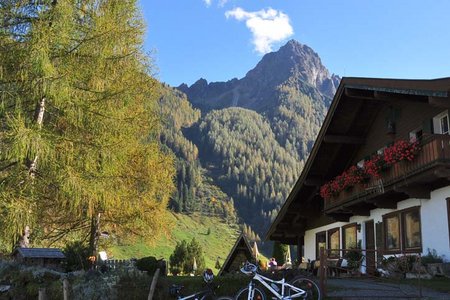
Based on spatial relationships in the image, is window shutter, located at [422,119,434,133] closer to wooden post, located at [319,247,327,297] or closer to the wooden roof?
the wooden roof

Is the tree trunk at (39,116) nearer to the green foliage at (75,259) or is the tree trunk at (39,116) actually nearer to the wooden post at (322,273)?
the green foliage at (75,259)

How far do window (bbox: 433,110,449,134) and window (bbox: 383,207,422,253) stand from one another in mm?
2492

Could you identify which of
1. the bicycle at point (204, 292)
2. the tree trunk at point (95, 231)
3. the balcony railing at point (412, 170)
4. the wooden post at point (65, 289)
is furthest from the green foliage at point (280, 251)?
the bicycle at point (204, 292)

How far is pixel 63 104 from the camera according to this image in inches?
606

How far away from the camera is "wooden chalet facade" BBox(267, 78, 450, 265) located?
14.1 metres

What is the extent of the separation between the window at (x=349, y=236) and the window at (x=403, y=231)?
285cm

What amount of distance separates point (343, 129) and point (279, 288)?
40.7ft

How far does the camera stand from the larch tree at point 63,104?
14.2 meters

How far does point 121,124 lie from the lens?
16312mm

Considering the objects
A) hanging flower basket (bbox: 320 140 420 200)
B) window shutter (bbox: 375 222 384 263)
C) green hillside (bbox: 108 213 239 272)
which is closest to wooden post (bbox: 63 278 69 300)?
hanging flower basket (bbox: 320 140 420 200)

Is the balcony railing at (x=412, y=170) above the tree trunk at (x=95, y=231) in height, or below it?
above

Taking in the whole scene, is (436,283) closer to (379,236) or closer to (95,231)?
(379,236)

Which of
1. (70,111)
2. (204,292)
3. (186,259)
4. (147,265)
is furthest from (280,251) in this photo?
(186,259)

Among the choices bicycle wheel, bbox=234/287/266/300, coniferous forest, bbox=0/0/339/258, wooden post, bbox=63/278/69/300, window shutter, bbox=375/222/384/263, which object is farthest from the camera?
window shutter, bbox=375/222/384/263
